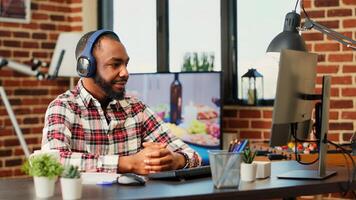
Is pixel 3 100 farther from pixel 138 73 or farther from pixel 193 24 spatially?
pixel 193 24

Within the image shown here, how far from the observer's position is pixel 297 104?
261 centimetres

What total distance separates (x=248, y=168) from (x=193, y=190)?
Answer: 1.06 ft

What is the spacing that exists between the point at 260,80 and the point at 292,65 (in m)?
2.42

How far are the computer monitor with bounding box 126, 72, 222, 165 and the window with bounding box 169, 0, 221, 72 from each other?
0.29 m

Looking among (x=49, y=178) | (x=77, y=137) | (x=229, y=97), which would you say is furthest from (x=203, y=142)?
(x=49, y=178)

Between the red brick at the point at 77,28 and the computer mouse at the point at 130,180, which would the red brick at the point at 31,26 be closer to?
the red brick at the point at 77,28

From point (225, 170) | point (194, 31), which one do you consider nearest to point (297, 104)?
point (225, 170)

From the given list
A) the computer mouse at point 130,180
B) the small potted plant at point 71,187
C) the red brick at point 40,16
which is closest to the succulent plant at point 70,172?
the small potted plant at point 71,187

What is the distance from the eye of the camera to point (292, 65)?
253cm

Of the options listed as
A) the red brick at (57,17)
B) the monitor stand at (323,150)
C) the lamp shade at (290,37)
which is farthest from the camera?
the red brick at (57,17)

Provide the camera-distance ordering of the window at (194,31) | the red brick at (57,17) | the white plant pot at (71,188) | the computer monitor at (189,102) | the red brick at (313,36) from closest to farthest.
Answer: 1. the white plant pot at (71,188)
2. the red brick at (313,36)
3. the computer monitor at (189,102)
4. the window at (194,31)
5. the red brick at (57,17)

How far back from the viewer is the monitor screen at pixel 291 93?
2.50 meters

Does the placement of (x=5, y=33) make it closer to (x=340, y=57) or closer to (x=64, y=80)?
(x=64, y=80)

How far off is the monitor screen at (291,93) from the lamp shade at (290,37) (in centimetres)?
25
